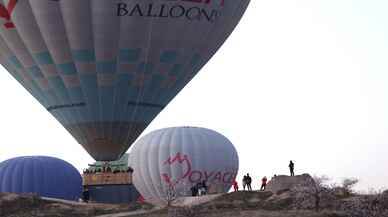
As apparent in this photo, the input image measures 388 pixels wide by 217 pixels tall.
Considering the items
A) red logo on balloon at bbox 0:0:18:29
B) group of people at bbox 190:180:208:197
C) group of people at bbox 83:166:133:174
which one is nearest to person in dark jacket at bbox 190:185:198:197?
group of people at bbox 190:180:208:197

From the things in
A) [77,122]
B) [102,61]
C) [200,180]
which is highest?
[102,61]

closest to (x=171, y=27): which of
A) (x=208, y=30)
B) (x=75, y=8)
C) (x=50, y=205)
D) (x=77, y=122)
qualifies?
(x=208, y=30)

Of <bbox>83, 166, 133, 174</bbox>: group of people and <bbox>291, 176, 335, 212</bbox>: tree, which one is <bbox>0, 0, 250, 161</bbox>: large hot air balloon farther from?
<bbox>291, 176, 335, 212</bbox>: tree

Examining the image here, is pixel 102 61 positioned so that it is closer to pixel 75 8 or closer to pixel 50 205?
pixel 75 8

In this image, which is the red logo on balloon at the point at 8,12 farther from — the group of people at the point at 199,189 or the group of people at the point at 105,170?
the group of people at the point at 199,189

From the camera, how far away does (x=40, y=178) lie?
4553 cm

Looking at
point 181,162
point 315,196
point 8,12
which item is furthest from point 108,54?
point 315,196

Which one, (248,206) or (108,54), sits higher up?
(108,54)

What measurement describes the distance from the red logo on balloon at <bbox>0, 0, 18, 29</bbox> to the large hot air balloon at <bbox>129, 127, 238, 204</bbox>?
43.0 ft

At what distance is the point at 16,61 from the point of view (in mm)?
37906

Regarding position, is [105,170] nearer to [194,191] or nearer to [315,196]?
[194,191]

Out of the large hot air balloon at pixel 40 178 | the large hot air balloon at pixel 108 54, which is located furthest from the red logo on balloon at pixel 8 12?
the large hot air balloon at pixel 40 178

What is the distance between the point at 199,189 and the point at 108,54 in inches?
380

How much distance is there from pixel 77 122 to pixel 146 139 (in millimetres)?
8462
